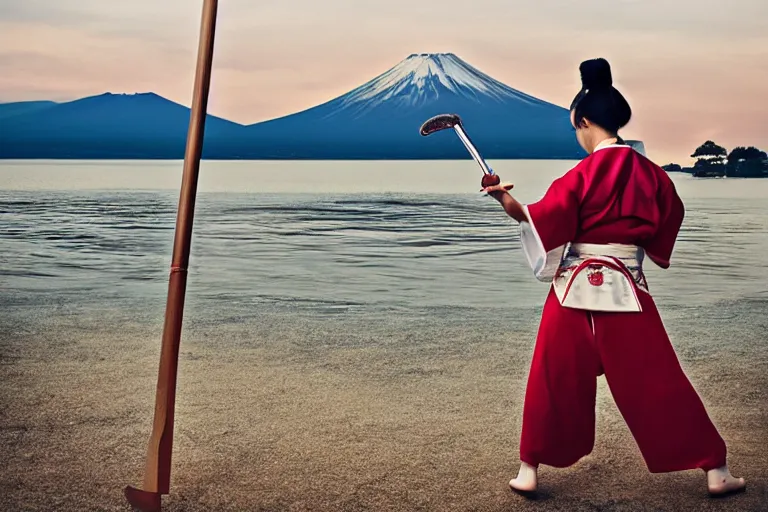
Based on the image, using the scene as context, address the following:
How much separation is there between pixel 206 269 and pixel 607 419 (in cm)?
713

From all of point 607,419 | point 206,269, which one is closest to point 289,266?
point 206,269

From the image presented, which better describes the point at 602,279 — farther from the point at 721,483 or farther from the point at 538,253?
the point at 721,483

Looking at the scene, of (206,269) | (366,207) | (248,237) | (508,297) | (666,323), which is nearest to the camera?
(666,323)

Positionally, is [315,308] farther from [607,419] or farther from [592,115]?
[592,115]

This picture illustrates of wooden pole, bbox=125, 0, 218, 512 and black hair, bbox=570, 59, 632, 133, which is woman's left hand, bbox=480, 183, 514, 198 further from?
wooden pole, bbox=125, 0, 218, 512

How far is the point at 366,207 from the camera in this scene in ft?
78.2

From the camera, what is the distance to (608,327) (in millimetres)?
3084

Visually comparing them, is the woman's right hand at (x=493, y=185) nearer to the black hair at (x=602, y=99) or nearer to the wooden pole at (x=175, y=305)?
the black hair at (x=602, y=99)

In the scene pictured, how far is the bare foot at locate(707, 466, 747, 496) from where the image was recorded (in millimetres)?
3115

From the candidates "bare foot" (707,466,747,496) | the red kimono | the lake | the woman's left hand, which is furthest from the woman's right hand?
the lake

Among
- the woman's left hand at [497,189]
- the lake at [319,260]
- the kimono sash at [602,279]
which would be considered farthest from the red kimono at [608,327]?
the lake at [319,260]

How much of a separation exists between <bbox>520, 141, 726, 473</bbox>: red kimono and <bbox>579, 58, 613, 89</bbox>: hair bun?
201 millimetres

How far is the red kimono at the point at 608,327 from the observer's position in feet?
9.94

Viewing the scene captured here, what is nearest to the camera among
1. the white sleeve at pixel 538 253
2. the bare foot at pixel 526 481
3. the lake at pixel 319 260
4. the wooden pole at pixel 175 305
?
the wooden pole at pixel 175 305
